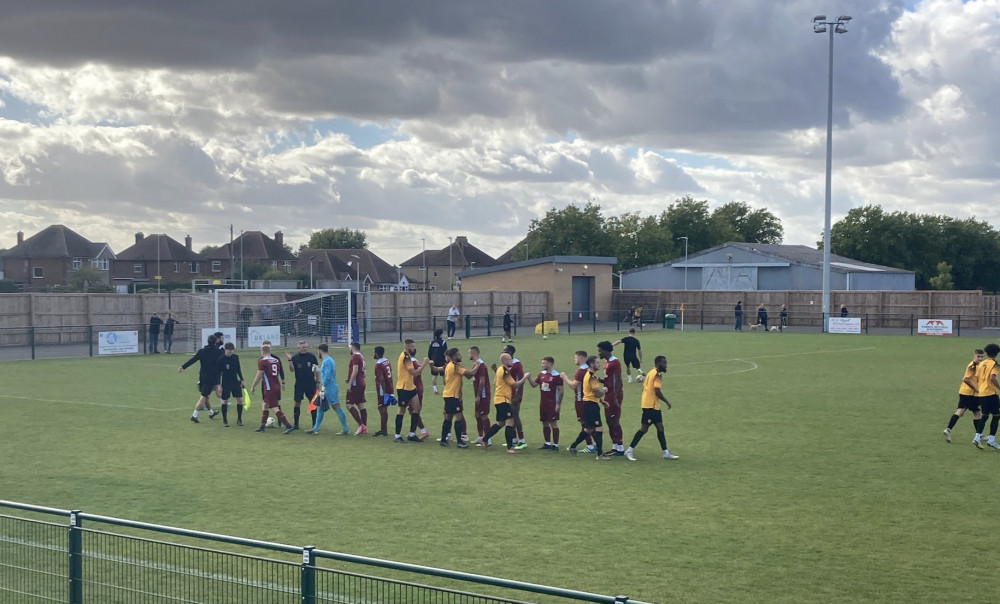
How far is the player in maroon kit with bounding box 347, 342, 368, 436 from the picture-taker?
1892 centimetres

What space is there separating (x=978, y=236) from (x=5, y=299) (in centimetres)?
9789

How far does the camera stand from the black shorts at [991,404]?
1730 centimetres

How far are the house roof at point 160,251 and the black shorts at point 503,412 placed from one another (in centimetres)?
10964

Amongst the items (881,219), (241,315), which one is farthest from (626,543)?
(881,219)

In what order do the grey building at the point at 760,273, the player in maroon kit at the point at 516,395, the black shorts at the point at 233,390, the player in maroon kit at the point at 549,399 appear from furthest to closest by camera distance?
the grey building at the point at 760,273
the black shorts at the point at 233,390
the player in maroon kit at the point at 516,395
the player in maroon kit at the point at 549,399

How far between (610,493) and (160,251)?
377 ft

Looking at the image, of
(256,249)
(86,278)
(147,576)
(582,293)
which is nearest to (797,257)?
(582,293)

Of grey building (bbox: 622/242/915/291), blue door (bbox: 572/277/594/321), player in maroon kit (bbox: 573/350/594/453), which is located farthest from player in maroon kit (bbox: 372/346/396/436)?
grey building (bbox: 622/242/915/291)

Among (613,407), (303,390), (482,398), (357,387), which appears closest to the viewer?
(613,407)

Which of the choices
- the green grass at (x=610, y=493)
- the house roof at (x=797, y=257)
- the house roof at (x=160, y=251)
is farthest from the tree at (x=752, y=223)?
the green grass at (x=610, y=493)

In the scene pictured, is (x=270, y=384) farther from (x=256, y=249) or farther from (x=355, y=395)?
(x=256, y=249)

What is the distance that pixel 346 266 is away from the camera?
13538 centimetres

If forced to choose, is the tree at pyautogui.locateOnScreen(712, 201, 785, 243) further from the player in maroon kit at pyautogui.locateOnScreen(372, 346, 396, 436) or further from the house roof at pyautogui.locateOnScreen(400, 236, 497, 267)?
the player in maroon kit at pyautogui.locateOnScreen(372, 346, 396, 436)

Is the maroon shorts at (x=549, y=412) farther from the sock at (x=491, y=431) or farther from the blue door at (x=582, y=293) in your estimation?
the blue door at (x=582, y=293)
